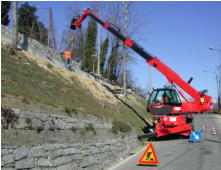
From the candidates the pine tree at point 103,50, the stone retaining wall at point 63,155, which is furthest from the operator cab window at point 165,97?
the pine tree at point 103,50

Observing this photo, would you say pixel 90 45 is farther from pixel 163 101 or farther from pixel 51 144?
pixel 51 144

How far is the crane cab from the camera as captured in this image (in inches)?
730

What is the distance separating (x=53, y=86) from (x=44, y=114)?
6.32 metres

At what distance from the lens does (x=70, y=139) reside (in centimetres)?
973

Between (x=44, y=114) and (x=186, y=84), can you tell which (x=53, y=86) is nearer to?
(x=44, y=114)

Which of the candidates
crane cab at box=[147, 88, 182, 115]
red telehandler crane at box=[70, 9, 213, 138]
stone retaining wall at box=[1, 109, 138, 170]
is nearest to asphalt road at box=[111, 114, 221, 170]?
stone retaining wall at box=[1, 109, 138, 170]

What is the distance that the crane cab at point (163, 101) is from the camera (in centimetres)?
1855

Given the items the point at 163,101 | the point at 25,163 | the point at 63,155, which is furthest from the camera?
the point at 163,101

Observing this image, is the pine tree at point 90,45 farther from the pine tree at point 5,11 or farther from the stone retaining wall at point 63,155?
the stone retaining wall at point 63,155

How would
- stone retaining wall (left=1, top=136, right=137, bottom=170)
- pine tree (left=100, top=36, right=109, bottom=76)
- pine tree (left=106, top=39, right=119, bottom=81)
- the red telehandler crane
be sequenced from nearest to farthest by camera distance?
stone retaining wall (left=1, top=136, right=137, bottom=170)
the red telehandler crane
pine tree (left=106, top=39, right=119, bottom=81)
pine tree (left=100, top=36, right=109, bottom=76)

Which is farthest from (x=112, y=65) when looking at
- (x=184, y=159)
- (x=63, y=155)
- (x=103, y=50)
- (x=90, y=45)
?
(x=63, y=155)

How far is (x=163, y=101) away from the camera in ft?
61.7

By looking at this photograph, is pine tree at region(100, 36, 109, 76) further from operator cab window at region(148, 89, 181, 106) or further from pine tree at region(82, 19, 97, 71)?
operator cab window at region(148, 89, 181, 106)

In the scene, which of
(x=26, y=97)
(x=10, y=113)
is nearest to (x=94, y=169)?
(x=26, y=97)
